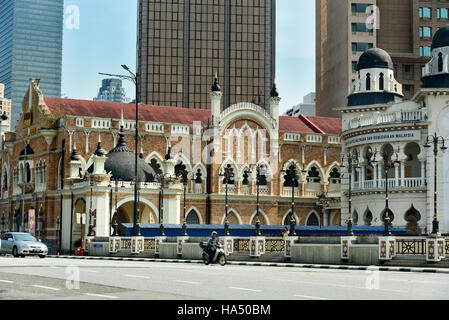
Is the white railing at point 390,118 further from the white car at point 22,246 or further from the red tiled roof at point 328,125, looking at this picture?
the white car at point 22,246

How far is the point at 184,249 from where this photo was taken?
137ft

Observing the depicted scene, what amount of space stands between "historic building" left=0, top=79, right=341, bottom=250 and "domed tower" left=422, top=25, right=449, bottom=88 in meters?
13.6

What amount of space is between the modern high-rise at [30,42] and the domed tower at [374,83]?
112751 millimetres

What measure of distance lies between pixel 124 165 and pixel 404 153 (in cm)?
2136

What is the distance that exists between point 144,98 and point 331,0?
32600 millimetres

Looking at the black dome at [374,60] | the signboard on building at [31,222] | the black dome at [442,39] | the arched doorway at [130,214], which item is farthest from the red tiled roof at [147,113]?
the black dome at [442,39]

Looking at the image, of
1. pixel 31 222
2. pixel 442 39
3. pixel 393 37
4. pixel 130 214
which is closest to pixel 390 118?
pixel 442 39

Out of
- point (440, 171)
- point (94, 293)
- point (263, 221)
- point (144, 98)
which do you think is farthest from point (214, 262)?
point (144, 98)

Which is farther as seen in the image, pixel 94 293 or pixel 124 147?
pixel 124 147

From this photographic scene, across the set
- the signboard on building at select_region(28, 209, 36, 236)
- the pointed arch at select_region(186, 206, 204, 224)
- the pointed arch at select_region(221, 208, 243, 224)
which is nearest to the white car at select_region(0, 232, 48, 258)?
the signboard on building at select_region(28, 209, 36, 236)

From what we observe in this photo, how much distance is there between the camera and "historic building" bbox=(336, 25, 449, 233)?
→ 54.4 meters

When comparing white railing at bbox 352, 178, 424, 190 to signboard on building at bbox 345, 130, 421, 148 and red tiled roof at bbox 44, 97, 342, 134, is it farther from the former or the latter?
red tiled roof at bbox 44, 97, 342, 134

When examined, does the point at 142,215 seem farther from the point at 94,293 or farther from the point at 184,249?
the point at 94,293

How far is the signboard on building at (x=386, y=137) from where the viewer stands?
55.2 meters
